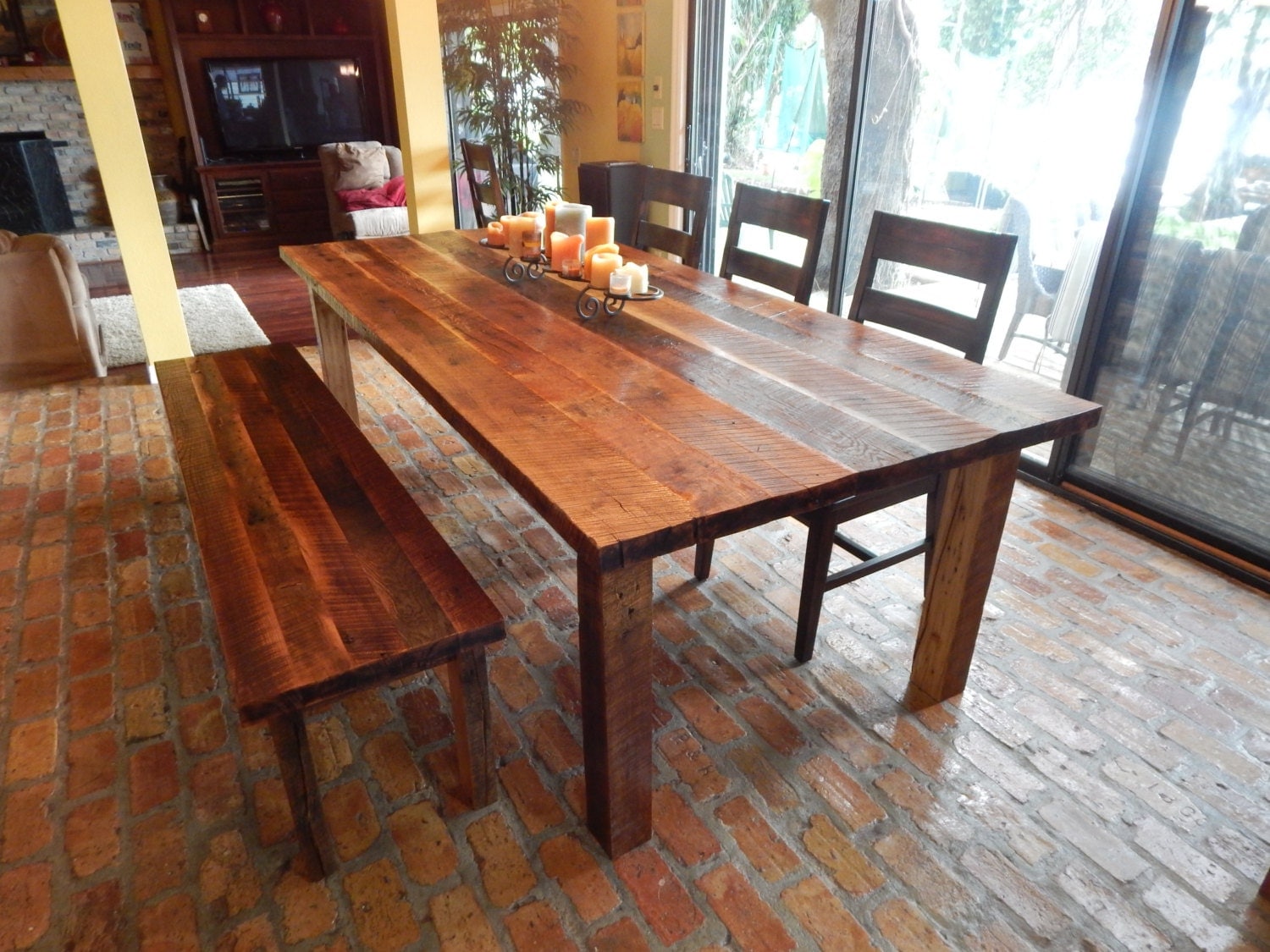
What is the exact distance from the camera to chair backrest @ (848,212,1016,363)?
1.87 m

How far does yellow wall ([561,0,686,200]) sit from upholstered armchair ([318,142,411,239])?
1424 mm

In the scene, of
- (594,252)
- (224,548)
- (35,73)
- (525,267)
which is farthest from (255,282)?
(224,548)

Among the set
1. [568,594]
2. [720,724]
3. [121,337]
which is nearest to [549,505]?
[720,724]

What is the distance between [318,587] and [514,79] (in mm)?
4777

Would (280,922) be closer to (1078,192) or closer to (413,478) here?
(413,478)

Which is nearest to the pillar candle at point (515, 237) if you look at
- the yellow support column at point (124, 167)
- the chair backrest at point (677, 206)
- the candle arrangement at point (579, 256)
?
the candle arrangement at point (579, 256)

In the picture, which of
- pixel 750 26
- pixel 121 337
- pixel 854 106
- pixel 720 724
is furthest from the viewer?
pixel 121 337

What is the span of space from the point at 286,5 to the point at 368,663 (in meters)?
7.63

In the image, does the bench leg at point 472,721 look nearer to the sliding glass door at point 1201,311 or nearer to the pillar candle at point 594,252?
the pillar candle at point 594,252

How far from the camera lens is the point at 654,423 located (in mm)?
1459

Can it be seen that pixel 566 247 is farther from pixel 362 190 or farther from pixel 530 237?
pixel 362 190

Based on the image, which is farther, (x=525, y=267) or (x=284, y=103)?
(x=284, y=103)

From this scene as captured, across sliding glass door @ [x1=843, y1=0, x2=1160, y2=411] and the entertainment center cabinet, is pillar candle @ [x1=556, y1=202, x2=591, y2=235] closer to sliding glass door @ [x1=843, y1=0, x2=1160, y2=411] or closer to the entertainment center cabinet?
sliding glass door @ [x1=843, y1=0, x2=1160, y2=411]

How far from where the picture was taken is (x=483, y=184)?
357cm
